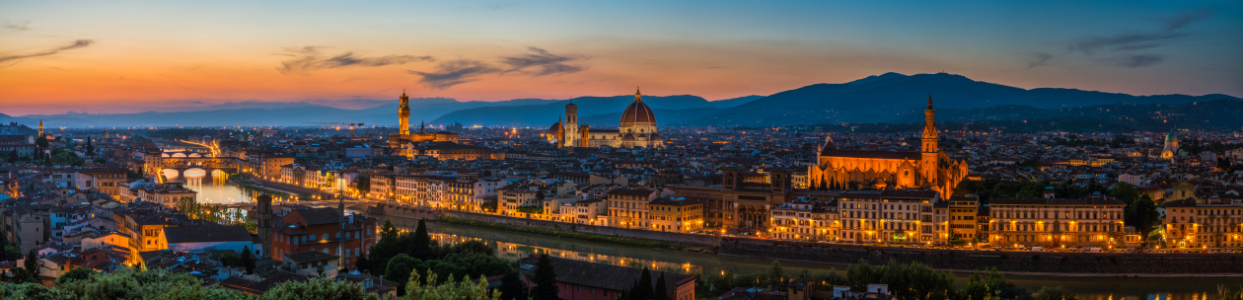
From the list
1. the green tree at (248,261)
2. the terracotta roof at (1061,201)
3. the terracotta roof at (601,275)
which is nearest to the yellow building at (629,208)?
the terracotta roof at (1061,201)

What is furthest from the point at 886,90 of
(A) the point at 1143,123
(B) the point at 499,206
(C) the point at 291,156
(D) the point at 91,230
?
(D) the point at 91,230

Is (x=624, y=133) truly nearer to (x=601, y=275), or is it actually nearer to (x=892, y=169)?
(x=892, y=169)

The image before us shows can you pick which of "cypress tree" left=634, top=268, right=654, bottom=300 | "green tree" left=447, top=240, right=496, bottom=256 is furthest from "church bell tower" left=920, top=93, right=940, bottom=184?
"cypress tree" left=634, top=268, right=654, bottom=300

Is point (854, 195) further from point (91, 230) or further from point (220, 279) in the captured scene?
point (91, 230)

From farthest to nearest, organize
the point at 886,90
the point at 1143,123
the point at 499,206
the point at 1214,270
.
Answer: the point at 886,90
the point at 1143,123
the point at 499,206
the point at 1214,270

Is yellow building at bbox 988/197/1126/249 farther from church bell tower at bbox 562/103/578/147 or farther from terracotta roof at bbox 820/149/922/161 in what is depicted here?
church bell tower at bbox 562/103/578/147

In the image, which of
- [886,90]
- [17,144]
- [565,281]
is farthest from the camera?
[886,90]
